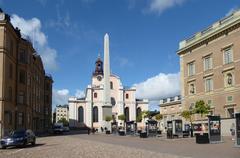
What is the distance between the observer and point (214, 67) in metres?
54.1

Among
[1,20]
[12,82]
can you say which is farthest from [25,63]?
[1,20]

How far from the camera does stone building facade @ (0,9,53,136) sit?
51750 mm

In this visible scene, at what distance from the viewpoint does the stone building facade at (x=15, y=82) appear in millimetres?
51750

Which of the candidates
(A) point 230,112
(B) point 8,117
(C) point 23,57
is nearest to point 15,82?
(C) point 23,57

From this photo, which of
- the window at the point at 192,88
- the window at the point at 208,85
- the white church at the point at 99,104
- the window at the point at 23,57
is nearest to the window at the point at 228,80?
the window at the point at 208,85

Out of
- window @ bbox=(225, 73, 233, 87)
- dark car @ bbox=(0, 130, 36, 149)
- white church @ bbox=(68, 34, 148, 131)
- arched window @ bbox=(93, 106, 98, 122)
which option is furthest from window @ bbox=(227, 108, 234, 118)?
arched window @ bbox=(93, 106, 98, 122)

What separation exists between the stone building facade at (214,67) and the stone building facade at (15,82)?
24659mm

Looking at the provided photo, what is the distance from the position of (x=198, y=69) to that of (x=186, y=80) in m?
4.16

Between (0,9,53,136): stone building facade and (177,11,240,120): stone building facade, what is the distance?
24659 millimetres

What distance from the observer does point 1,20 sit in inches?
2042

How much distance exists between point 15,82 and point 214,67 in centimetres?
2853

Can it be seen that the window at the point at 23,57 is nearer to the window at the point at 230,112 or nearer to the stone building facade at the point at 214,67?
the stone building facade at the point at 214,67

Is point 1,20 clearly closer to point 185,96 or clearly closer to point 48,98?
point 185,96

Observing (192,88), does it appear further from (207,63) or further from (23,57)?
(23,57)
